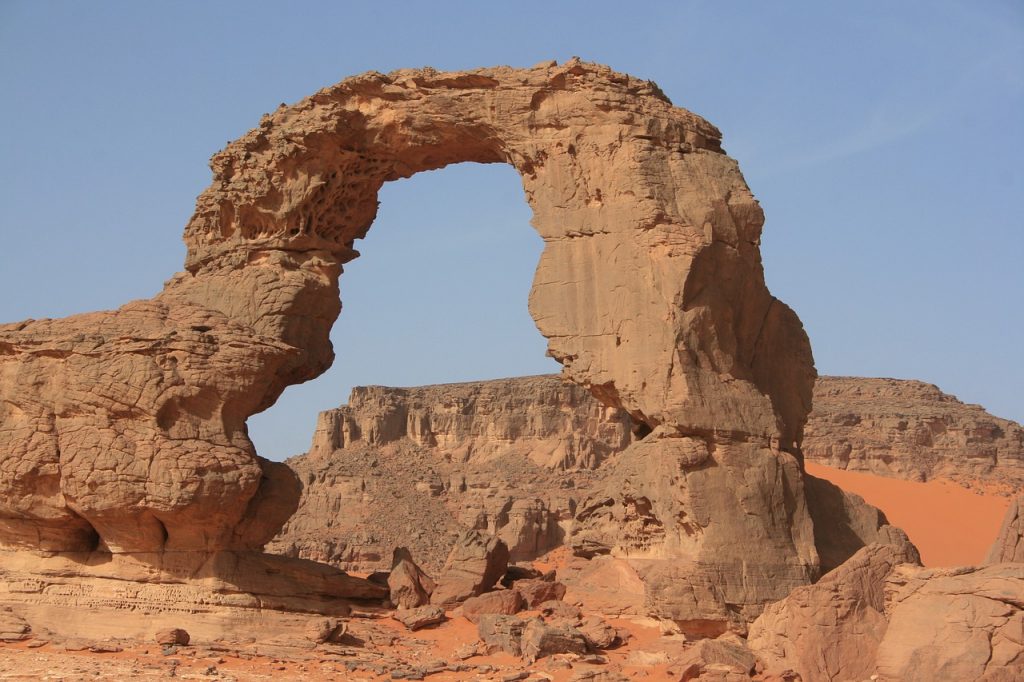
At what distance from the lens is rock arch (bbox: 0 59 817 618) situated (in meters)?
14.1

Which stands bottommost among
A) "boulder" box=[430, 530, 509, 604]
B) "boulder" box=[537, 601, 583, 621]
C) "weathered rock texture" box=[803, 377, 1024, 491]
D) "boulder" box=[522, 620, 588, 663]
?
"boulder" box=[522, 620, 588, 663]

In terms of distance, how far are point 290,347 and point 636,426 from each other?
172 inches

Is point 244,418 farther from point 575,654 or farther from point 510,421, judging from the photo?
point 510,421

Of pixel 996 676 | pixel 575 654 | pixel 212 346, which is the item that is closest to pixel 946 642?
pixel 996 676

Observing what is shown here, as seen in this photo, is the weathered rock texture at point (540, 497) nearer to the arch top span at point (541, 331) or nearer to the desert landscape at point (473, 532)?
the desert landscape at point (473, 532)

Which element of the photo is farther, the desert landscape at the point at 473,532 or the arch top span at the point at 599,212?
the arch top span at the point at 599,212

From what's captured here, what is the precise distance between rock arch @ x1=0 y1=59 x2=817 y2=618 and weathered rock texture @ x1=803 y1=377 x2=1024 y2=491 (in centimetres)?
3027

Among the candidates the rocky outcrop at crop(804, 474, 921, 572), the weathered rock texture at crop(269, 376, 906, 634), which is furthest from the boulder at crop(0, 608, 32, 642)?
the rocky outcrop at crop(804, 474, 921, 572)

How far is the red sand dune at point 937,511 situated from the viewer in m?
35.8

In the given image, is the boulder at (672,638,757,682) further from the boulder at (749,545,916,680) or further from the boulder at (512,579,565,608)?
the boulder at (512,579,565,608)

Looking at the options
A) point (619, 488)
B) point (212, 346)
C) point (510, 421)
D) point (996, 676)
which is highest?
point (510, 421)

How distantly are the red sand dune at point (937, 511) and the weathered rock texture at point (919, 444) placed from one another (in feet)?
2.23

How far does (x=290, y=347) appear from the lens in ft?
50.6

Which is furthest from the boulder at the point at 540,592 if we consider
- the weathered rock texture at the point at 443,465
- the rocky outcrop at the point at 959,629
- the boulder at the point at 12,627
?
the weathered rock texture at the point at 443,465
